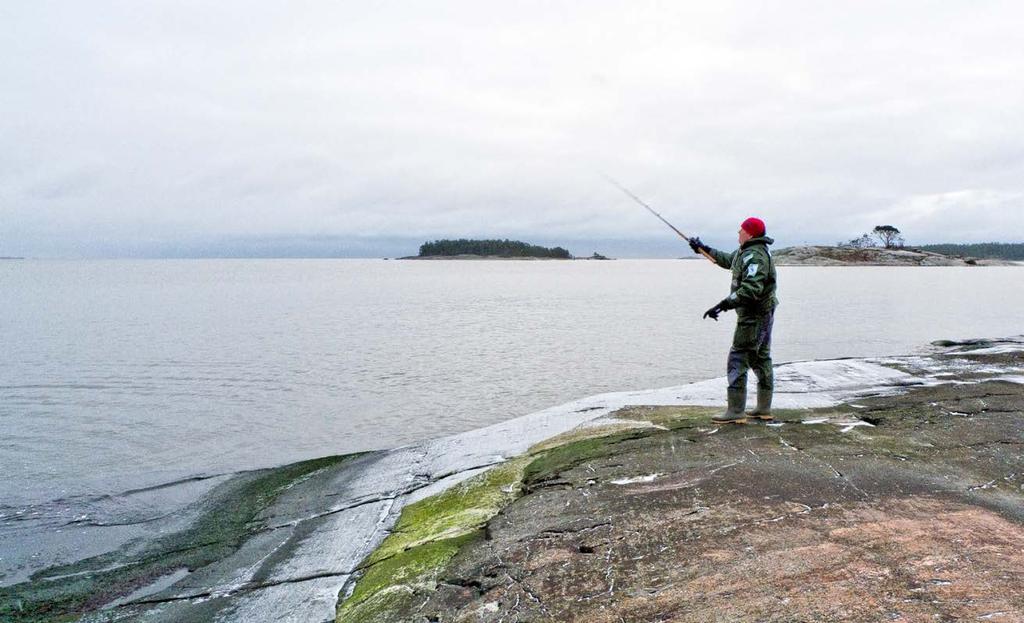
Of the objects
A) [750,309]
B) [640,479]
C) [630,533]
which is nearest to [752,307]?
[750,309]

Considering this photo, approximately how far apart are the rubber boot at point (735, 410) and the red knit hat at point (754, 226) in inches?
88.8

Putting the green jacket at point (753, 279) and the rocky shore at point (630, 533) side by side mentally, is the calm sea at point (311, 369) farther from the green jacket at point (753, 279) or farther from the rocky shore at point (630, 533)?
the green jacket at point (753, 279)

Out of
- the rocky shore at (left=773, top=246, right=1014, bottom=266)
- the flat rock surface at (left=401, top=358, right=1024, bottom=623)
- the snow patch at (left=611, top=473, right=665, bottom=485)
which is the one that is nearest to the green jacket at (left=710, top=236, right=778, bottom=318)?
the flat rock surface at (left=401, top=358, right=1024, bottom=623)

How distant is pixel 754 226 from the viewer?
9.20 metres

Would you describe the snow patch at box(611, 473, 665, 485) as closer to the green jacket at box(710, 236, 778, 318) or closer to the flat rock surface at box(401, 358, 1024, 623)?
the flat rock surface at box(401, 358, 1024, 623)

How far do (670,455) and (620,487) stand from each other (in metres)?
1.24

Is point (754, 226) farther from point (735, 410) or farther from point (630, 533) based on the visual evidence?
point (630, 533)

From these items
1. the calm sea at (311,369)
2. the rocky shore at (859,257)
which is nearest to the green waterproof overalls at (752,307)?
the calm sea at (311,369)

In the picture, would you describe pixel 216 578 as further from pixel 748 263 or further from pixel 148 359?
pixel 148 359

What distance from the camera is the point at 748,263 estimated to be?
362 inches

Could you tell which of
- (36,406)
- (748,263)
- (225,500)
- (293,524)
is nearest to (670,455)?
(748,263)

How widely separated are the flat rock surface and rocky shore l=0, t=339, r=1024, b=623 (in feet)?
0.08

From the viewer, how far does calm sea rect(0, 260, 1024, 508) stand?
1532cm

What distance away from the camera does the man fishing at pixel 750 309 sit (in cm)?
910
